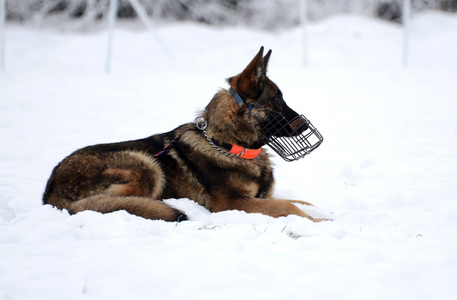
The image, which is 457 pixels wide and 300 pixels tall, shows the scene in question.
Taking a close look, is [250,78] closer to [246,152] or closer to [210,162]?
[246,152]

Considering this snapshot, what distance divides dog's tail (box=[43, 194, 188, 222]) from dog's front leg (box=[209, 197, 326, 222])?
1.98ft

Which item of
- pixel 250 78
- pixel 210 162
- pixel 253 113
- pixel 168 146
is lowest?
pixel 210 162

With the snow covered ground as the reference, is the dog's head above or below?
above

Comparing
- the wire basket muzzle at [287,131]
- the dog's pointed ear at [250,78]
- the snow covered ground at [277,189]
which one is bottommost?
the snow covered ground at [277,189]

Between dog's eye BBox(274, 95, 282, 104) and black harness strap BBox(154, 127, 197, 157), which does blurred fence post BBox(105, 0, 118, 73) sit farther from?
dog's eye BBox(274, 95, 282, 104)

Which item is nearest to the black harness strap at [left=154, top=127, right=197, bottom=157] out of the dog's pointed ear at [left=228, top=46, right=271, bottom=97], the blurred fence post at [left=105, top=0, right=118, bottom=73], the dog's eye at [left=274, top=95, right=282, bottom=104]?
the dog's pointed ear at [left=228, top=46, right=271, bottom=97]

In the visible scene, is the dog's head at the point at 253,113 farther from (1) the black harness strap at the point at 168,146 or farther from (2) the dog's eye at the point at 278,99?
(1) the black harness strap at the point at 168,146

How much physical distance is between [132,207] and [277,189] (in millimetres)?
2120

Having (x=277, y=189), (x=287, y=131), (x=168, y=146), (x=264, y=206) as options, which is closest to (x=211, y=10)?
→ (x=277, y=189)

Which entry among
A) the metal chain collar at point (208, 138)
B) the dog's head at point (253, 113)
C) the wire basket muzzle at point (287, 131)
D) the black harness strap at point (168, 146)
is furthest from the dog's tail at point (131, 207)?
the wire basket muzzle at point (287, 131)

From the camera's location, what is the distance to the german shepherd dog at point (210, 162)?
3709 mm

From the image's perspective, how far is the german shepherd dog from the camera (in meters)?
3.71

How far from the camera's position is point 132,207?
3.32m

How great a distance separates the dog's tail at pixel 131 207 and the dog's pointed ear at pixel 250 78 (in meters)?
1.29
